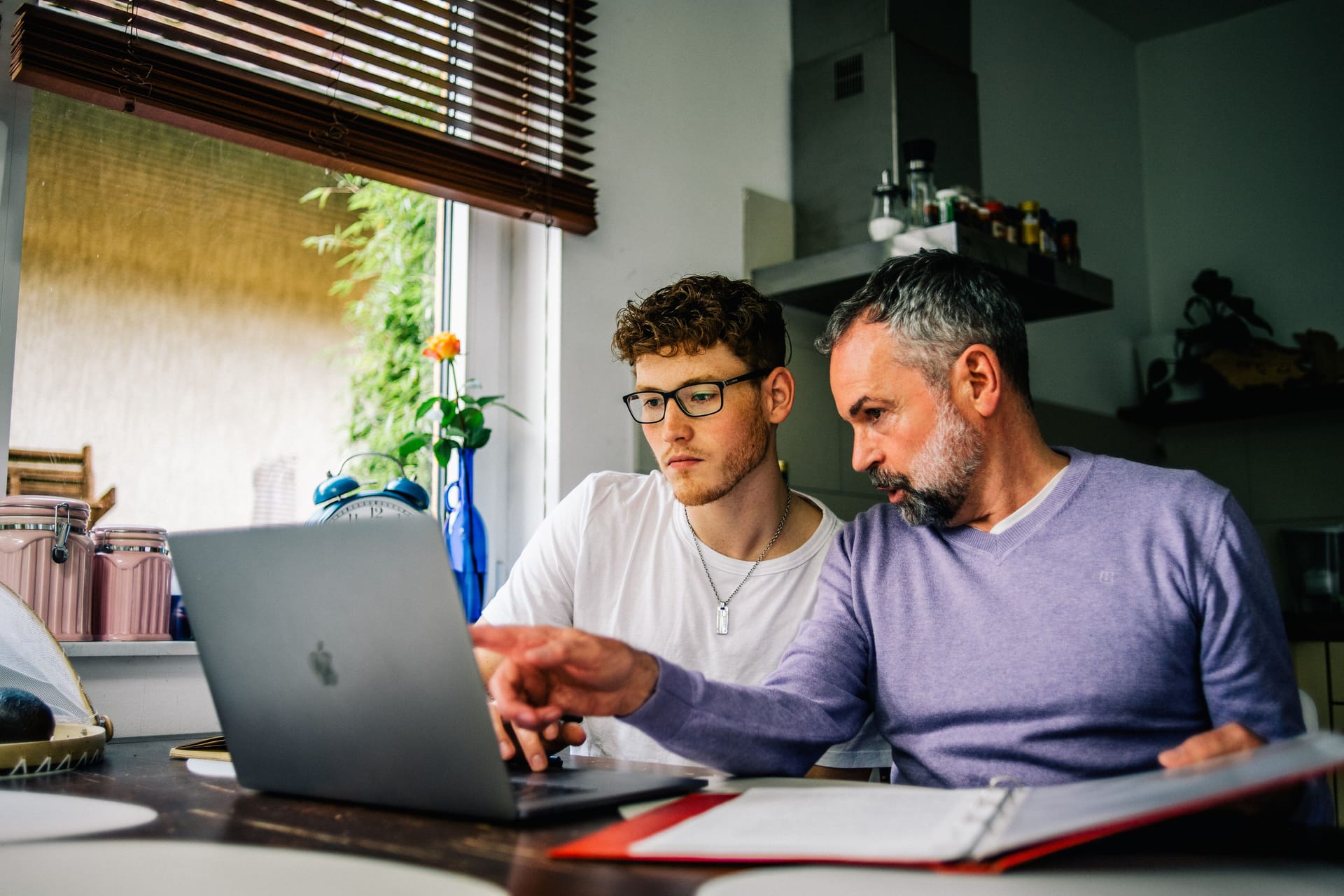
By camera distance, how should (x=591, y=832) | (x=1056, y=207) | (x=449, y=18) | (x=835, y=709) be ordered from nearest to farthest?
1. (x=591, y=832)
2. (x=835, y=709)
3. (x=449, y=18)
4. (x=1056, y=207)

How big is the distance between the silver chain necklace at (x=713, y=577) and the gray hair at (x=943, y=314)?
415 millimetres

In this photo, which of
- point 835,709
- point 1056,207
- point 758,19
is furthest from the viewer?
point 1056,207

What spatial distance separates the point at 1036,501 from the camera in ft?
4.27

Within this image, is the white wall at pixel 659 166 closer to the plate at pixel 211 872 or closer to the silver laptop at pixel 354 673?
the silver laptop at pixel 354 673

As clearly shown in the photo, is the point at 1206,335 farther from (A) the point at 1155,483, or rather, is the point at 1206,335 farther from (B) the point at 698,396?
(A) the point at 1155,483

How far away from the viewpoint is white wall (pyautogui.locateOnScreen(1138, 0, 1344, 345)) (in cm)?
373

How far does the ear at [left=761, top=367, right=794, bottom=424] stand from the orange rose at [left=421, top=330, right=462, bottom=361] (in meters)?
0.66

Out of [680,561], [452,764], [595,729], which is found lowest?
[595,729]

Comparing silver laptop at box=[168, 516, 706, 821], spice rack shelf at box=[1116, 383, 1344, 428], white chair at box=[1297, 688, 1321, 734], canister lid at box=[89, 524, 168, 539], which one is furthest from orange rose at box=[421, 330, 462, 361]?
spice rack shelf at box=[1116, 383, 1344, 428]

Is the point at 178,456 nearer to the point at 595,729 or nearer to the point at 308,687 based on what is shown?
the point at 595,729

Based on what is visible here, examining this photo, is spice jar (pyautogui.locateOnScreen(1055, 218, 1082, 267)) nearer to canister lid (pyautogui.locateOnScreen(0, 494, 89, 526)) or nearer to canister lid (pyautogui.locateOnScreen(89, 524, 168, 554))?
canister lid (pyautogui.locateOnScreen(89, 524, 168, 554))

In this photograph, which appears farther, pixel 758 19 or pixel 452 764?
pixel 758 19

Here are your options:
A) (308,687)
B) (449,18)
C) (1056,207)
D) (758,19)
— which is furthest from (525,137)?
(1056,207)

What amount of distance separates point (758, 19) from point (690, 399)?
1526 mm
